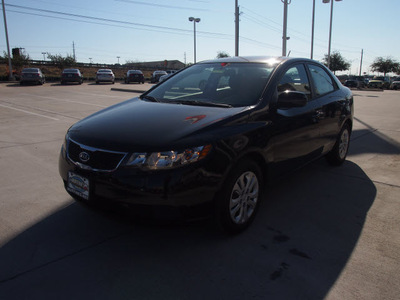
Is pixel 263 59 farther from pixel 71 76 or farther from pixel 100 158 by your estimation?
pixel 71 76

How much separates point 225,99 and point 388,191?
2447 millimetres

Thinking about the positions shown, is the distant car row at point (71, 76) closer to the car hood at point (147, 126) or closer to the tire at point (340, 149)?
the tire at point (340, 149)

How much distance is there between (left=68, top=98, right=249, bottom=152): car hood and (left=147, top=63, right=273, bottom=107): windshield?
0.28 meters

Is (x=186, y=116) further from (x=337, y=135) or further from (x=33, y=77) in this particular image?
(x=33, y=77)

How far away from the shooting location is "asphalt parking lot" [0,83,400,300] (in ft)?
7.81

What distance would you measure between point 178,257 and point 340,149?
3492 millimetres

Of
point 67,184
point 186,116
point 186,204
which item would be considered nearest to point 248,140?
point 186,116

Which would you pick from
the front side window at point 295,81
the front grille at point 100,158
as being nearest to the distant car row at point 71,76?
the front side window at point 295,81

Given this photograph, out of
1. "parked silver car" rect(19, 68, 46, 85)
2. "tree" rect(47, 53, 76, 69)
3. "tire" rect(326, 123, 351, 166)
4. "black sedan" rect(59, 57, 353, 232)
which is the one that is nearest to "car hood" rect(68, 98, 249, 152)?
"black sedan" rect(59, 57, 353, 232)

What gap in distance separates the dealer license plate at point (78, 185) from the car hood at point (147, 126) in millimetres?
293

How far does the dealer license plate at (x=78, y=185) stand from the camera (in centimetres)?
279

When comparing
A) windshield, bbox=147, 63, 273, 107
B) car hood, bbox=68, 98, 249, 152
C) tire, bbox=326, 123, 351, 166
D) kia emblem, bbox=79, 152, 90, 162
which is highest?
windshield, bbox=147, 63, 273, 107

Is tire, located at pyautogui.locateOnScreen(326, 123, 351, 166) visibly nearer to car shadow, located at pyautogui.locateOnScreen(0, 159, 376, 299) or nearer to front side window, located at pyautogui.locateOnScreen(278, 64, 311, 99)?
front side window, located at pyautogui.locateOnScreen(278, 64, 311, 99)

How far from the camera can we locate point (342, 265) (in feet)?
8.79
